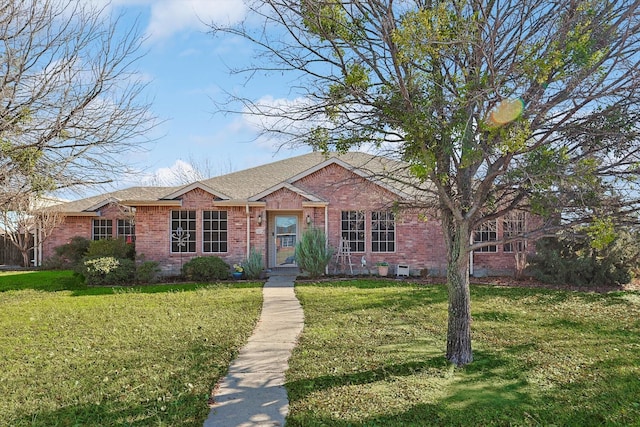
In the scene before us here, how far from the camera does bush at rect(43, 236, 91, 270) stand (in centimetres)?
1998

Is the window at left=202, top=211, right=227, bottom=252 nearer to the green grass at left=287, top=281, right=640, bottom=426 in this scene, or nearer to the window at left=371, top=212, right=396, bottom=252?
the window at left=371, top=212, right=396, bottom=252

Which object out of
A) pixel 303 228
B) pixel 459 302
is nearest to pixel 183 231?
pixel 303 228

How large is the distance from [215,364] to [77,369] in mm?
1840

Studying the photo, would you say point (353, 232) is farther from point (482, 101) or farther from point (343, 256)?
point (482, 101)

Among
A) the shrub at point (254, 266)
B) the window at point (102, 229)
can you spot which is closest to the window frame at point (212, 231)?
the shrub at point (254, 266)

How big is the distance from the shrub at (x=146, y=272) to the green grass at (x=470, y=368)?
7.34 meters

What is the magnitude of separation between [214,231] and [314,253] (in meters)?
4.01

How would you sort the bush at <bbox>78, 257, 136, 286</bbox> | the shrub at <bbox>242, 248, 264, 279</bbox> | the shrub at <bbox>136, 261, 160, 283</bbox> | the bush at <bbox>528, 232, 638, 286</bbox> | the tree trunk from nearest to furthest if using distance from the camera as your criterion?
the tree trunk, the bush at <bbox>528, 232, 638, 286</bbox>, the bush at <bbox>78, 257, 136, 286</bbox>, the shrub at <bbox>136, 261, 160, 283</bbox>, the shrub at <bbox>242, 248, 264, 279</bbox>

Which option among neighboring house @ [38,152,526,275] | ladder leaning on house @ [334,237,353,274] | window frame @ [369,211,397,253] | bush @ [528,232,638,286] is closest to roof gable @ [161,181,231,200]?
neighboring house @ [38,152,526,275]

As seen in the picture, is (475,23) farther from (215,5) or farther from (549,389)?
(549,389)

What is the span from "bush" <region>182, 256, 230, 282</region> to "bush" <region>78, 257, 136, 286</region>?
6.31ft

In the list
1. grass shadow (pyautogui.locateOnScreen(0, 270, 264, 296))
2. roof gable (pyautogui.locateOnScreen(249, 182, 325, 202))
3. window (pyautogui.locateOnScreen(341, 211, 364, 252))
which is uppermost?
roof gable (pyautogui.locateOnScreen(249, 182, 325, 202))

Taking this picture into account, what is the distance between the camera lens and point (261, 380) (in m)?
5.57

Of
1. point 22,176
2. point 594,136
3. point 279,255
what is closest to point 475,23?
point 594,136
